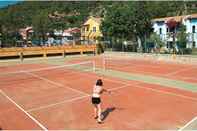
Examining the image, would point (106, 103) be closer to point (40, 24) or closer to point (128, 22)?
point (128, 22)

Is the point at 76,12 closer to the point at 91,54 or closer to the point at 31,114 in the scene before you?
the point at 91,54

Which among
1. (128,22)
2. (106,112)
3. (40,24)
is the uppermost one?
(40,24)

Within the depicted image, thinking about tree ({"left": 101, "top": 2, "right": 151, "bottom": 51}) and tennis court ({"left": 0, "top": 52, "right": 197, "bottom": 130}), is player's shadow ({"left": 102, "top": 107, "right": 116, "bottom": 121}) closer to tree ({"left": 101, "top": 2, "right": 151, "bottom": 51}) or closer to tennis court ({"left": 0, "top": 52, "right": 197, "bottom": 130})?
tennis court ({"left": 0, "top": 52, "right": 197, "bottom": 130})

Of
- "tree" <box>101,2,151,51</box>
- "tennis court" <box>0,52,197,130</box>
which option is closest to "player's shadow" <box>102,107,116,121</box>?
"tennis court" <box>0,52,197,130</box>

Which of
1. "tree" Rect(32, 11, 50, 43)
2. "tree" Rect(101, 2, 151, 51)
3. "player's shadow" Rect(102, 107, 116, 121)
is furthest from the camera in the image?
"tree" Rect(32, 11, 50, 43)

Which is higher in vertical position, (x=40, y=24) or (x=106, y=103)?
(x=40, y=24)

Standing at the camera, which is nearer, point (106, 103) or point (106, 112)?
point (106, 112)

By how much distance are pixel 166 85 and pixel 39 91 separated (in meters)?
8.18

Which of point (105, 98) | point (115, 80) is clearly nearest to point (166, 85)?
point (115, 80)

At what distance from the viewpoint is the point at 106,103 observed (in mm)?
14672

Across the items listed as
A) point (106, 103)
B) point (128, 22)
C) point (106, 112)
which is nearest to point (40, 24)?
point (128, 22)

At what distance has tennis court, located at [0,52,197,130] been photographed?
1155cm

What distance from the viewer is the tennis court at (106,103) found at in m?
11.6

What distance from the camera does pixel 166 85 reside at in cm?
1947
